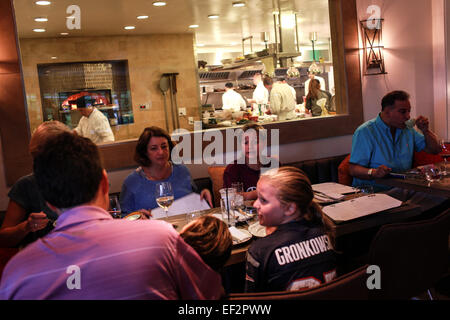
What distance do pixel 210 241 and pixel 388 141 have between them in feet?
8.03

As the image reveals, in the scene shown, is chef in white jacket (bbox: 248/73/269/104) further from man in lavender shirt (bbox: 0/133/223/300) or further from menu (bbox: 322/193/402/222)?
man in lavender shirt (bbox: 0/133/223/300)

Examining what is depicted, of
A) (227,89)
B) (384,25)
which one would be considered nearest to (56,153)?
(384,25)

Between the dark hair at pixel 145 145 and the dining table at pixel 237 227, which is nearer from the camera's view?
the dining table at pixel 237 227

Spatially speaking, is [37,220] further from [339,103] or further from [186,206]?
[339,103]

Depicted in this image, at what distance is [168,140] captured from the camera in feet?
9.29

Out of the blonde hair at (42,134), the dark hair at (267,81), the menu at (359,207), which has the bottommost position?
the menu at (359,207)

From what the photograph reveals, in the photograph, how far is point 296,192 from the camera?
148cm

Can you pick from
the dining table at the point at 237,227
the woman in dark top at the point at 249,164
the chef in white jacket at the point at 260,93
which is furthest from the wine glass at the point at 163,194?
the chef in white jacket at the point at 260,93

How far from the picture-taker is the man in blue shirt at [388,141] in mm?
3062

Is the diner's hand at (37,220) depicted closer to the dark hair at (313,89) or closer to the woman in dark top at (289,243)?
the woman in dark top at (289,243)

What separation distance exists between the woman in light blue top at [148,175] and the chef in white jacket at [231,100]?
19.7 ft

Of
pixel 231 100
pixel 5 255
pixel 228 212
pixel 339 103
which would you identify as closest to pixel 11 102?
pixel 5 255

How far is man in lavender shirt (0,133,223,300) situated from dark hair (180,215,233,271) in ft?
0.36
